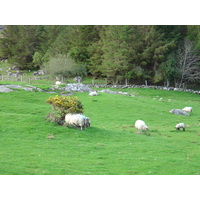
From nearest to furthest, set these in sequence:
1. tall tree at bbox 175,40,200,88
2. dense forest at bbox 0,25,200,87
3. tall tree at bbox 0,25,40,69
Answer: tall tree at bbox 175,40,200,88
dense forest at bbox 0,25,200,87
tall tree at bbox 0,25,40,69

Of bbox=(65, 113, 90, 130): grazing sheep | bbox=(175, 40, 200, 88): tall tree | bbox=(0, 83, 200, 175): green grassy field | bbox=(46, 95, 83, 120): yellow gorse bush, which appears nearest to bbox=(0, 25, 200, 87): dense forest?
bbox=(175, 40, 200, 88): tall tree

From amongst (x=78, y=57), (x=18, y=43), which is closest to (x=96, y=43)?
(x=78, y=57)

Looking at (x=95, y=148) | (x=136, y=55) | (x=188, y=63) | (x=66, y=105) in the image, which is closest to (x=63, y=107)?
(x=66, y=105)

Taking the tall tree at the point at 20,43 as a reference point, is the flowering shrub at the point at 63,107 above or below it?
below

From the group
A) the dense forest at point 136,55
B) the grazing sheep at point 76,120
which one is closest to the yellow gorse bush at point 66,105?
the grazing sheep at point 76,120

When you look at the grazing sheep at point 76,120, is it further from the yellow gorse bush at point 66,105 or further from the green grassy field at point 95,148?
the green grassy field at point 95,148

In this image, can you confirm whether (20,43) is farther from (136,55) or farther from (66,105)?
(66,105)

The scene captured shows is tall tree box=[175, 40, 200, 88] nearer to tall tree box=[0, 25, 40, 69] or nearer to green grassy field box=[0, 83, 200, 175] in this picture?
green grassy field box=[0, 83, 200, 175]

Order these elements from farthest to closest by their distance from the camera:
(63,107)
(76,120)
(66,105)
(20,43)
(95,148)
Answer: (20,43), (63,107), (66,105), (76,120), (95,148)

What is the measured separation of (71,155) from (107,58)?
188ft

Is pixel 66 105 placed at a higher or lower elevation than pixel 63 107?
higher

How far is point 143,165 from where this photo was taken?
51.4ft

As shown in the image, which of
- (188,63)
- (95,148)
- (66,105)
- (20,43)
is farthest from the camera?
(20,43)

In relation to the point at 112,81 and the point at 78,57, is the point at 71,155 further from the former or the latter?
the point at 78,57
